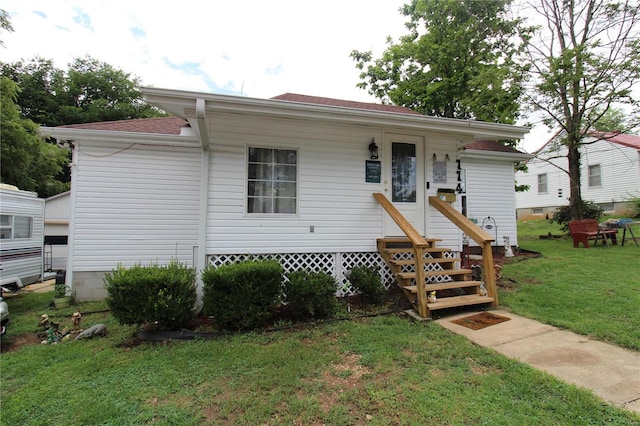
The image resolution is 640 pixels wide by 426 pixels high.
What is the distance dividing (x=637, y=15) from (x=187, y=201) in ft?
47.0

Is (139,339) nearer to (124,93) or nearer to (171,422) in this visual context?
(171,422)

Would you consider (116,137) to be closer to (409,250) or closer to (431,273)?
(409,250)

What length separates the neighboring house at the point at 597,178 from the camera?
15383 mm

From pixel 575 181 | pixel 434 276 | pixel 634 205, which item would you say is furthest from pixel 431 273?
pixel 634 205

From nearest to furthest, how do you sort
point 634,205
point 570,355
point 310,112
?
point 570,355
point 310,112
point 634,205

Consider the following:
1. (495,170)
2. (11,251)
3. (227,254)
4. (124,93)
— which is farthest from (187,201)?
(124,93)

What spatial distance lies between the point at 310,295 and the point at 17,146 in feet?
33.5

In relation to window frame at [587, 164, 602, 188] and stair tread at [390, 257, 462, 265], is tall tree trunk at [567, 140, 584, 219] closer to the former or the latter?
stair tread at [390, 257, 462, 265]

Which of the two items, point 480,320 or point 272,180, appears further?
point 272,180

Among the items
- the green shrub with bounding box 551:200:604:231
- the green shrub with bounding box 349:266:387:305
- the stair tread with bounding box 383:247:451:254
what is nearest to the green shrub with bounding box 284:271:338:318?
the green shrub with bounding box 349:266:387:305

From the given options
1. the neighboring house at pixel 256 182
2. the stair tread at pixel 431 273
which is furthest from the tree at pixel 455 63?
the stair tread at pixel 431 273

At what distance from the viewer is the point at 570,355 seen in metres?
2.79

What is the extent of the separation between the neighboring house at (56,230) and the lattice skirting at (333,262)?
9202 millimetres

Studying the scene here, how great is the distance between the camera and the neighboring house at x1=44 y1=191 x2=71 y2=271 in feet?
33.4
